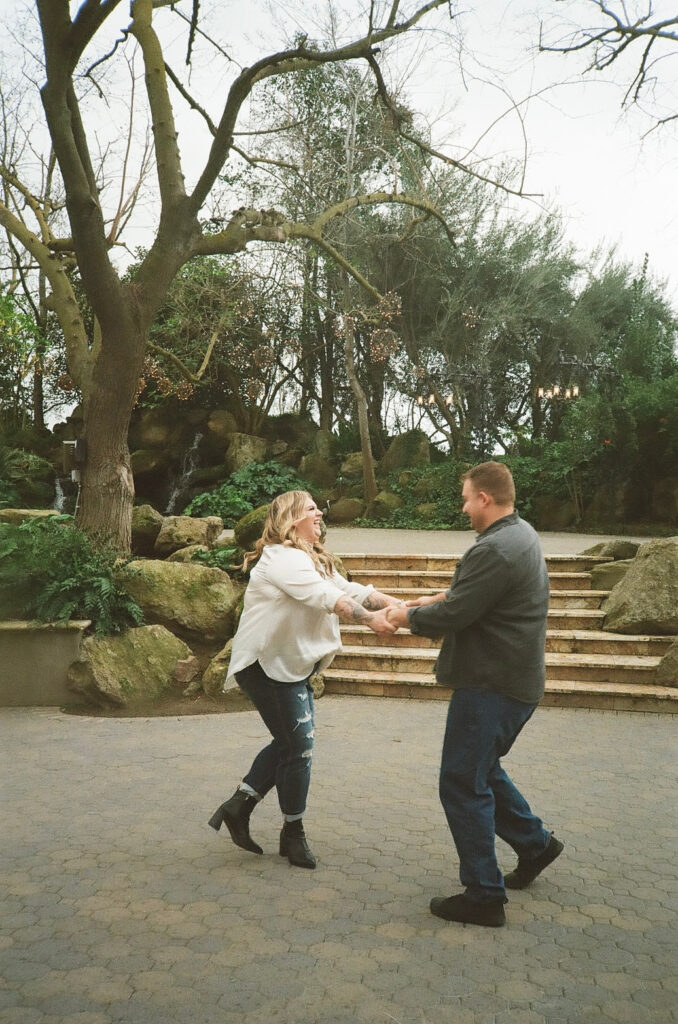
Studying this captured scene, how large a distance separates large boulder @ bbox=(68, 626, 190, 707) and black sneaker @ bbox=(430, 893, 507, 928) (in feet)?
16.5

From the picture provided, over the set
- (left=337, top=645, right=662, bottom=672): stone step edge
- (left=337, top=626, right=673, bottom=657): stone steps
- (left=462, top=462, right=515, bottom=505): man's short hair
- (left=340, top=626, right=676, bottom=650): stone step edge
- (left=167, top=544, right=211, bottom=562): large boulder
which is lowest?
(left=337, top=645, right=662, bottom=672): stone step edge

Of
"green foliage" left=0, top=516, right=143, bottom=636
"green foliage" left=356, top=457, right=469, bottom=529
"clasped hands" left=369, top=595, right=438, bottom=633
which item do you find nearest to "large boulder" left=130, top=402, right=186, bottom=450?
"green foliage" left=356, top=457, right=469, bottom=529

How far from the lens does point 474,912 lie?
12.0ft

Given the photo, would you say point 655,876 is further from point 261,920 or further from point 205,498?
point 205,498

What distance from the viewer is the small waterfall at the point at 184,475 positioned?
22281 millimetres

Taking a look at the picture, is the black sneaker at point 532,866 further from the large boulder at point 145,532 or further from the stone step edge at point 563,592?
the large boulder at point 145,532

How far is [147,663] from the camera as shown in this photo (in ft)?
27.6

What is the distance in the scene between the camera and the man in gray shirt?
3.66m

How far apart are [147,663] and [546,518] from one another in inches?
488

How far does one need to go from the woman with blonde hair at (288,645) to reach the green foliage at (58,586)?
441 centimetres

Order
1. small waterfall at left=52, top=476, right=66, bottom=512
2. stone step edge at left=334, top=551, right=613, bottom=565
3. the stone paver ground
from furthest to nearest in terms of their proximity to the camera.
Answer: small waterfall at left=52, top=476, right=66, bottom=512 < stone step edge at left=334, top=551, right=613, bottom=565 < the stone paver ground

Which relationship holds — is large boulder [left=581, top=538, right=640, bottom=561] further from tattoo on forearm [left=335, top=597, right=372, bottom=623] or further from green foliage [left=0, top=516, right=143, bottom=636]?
tattoo on forearm [left=335, top=597, right=372, bottom=623]

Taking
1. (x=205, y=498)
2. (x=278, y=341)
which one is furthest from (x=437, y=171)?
(x=205, y=498)

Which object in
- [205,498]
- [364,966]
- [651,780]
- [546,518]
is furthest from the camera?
[205,498]
